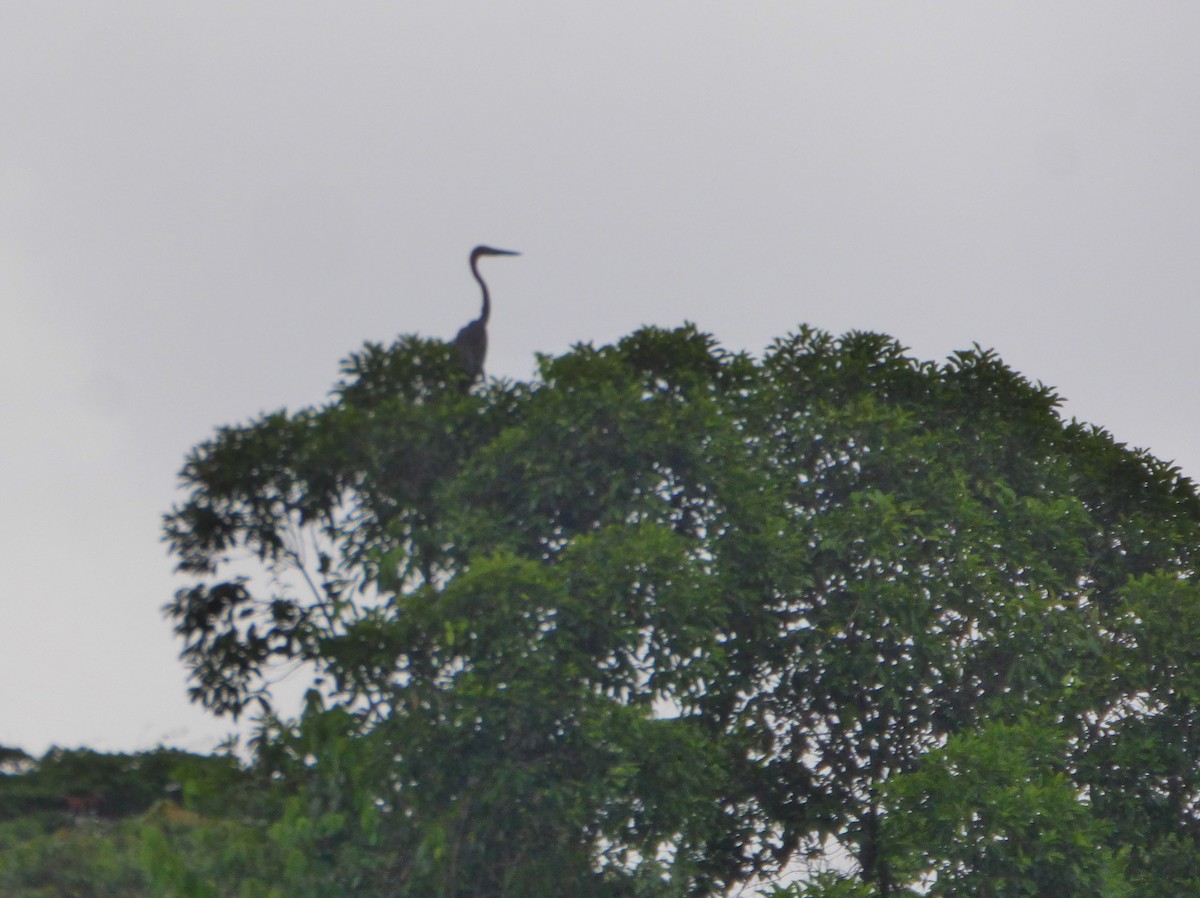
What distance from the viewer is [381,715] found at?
8539mm

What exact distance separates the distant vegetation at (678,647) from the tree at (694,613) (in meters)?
0.02

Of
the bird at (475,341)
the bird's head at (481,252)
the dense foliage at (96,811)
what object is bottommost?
the dense foliage at (96,811)

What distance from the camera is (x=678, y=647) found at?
8.85 m

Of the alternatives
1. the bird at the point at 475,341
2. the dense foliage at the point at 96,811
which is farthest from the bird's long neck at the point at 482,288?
the dense foliage at the point at 96,811

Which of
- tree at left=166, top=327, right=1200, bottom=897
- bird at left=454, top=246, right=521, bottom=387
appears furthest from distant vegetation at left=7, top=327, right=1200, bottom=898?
bird at left=454, top=246, right=521, bottom=387

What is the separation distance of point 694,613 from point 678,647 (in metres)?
0.22

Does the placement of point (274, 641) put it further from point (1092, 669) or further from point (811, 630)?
point (1092, 669)

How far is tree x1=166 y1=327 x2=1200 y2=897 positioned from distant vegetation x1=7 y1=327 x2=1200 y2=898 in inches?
0.9

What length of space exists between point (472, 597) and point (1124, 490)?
17.9ft

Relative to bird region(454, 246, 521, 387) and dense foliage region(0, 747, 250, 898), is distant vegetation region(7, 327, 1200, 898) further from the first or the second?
bird region(454, 246, 521, 387)

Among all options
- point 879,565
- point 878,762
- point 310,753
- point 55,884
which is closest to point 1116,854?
point 878,762

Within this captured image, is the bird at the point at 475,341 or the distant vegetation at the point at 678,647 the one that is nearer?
the distant vegetation at the point at 678,647

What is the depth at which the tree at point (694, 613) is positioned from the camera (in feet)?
27.6

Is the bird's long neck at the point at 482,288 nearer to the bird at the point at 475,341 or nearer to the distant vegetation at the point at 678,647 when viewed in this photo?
the bird at the point at 475,341
